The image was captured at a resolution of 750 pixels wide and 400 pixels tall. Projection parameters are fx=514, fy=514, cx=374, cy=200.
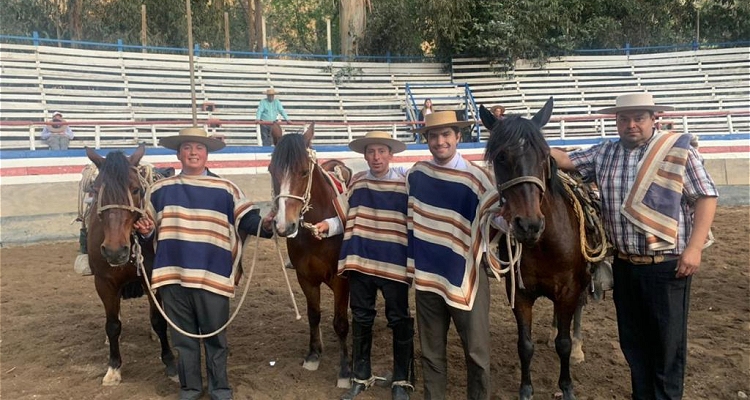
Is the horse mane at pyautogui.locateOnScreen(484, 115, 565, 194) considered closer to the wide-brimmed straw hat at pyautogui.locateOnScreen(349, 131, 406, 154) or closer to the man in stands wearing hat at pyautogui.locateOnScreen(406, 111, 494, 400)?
the man in stands wearing hat at pyautogui.locateOnScreen(406, 111, 494, 400)

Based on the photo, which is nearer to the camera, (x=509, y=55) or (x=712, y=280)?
(x=712, y=280)

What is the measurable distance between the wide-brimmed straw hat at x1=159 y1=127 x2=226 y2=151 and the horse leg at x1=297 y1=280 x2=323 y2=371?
1.27 m

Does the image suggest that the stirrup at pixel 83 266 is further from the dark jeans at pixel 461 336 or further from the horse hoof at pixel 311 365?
the dark jeans at pixel 461 336

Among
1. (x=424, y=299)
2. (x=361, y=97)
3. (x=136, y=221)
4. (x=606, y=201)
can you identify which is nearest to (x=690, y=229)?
(x=606, y=201)

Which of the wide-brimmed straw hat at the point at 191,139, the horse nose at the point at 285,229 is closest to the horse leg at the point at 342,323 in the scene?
the horse nose at the point at 285,229

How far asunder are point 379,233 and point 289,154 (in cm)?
82

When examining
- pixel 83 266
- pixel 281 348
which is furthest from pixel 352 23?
pixel 83 266

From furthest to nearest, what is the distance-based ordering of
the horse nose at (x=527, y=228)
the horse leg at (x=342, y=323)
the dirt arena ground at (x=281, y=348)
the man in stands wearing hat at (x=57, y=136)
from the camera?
the man in stands wearing hat at (x=57, y=136) → the horse leg at (x=342, y=323) → the dirt arena ground at (x=281, y=348) → the horse nose at (x=527, y=228)

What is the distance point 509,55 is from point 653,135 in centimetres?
1683

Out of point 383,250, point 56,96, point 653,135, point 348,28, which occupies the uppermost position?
point 348,28

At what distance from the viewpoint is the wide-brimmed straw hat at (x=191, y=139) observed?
11.3ft

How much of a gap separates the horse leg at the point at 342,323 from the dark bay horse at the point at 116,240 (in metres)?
1.33

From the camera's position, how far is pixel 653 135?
3045mm

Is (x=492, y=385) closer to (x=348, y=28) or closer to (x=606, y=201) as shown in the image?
(x=606, y=201)
